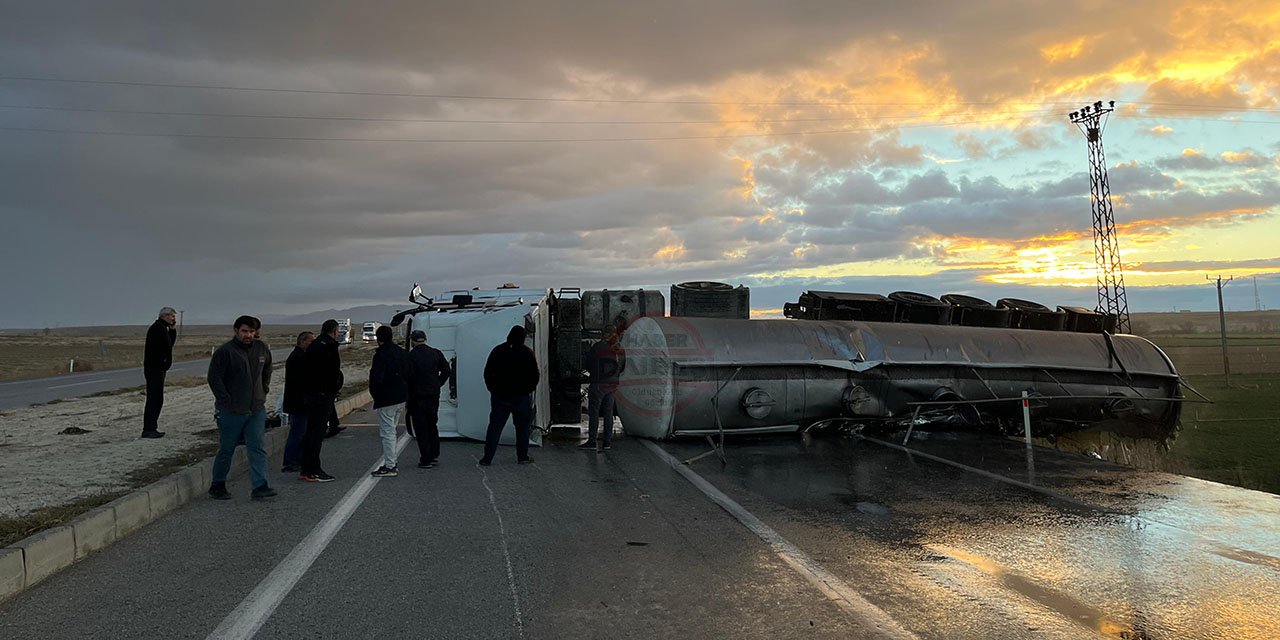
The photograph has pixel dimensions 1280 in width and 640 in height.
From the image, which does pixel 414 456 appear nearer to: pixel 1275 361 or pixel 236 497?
pixel 236 497

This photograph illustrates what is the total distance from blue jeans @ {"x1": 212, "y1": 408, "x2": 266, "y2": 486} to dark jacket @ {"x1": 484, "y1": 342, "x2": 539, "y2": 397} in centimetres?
282

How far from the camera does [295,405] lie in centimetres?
895

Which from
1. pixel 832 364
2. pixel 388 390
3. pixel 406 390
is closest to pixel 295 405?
pixel 388 390

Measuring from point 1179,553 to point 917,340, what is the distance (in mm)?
7416

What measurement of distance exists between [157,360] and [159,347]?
0.19 m

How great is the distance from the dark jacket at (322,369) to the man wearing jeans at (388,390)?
442 millimetres

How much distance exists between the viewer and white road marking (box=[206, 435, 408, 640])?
4.30 meters

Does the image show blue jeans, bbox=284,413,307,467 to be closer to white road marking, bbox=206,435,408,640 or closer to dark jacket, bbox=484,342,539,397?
white road marking, bbox=206,435,408,640

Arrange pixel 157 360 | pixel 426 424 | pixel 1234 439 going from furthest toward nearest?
pixel 1234 439 < pixel 157 360 < pixel 426 424

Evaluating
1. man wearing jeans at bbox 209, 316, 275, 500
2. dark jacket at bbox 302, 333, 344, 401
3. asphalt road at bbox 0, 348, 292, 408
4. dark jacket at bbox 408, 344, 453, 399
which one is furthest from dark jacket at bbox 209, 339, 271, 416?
asphalt road at bbox 0, 348, 292, 408

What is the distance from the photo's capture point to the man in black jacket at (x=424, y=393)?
9.68 metres

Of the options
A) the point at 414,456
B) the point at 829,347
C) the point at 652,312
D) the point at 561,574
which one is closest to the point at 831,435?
the point at 829,347

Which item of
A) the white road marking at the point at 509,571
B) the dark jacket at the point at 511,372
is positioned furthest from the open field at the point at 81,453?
the dark jacket at the point at 511,372

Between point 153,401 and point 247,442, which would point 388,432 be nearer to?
point 247,442
